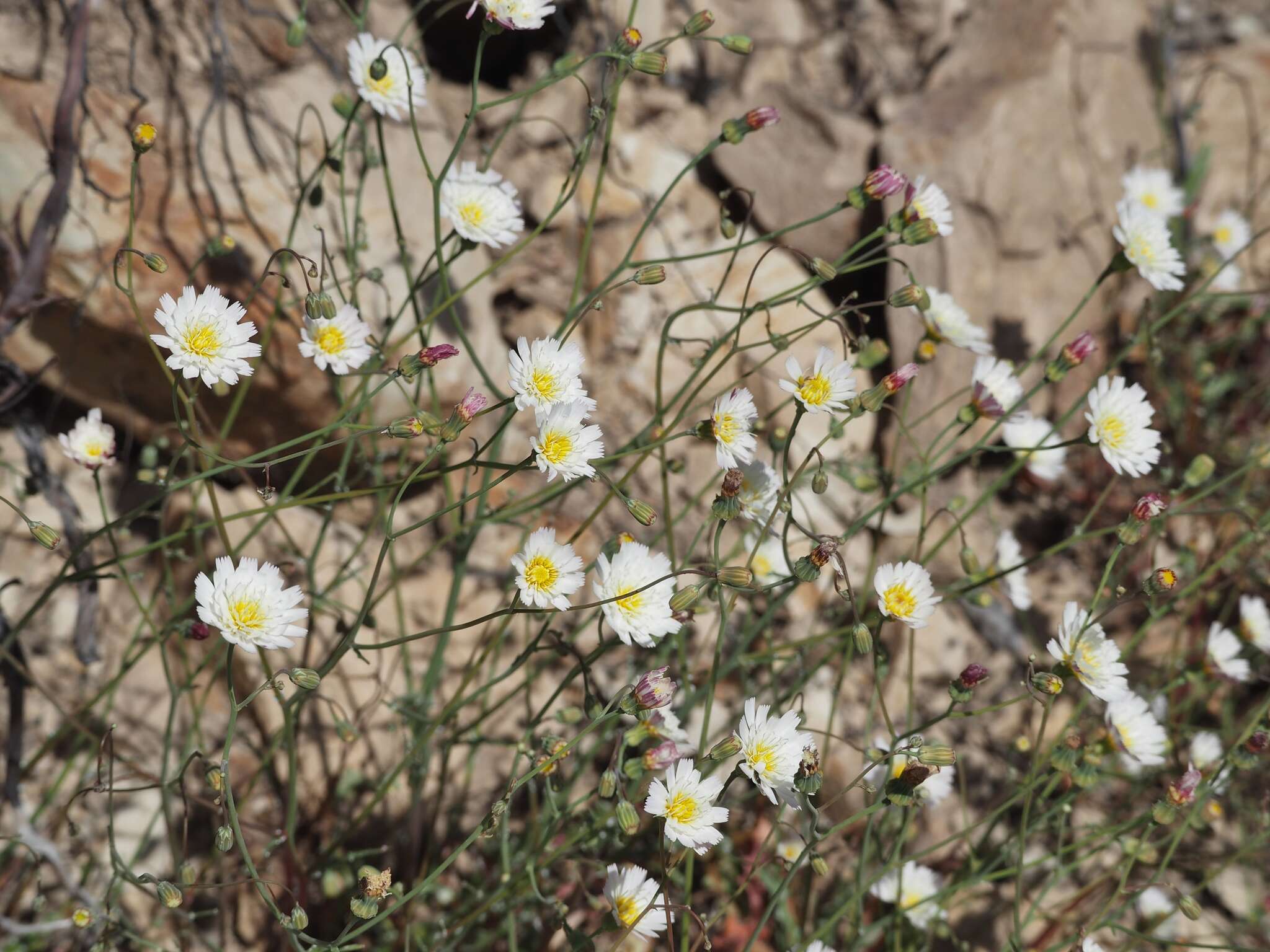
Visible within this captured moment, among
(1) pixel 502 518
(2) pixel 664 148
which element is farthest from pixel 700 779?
(2) pixel 664 148

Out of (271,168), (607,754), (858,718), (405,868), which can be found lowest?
(405,868)

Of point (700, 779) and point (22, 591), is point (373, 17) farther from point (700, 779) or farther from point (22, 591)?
point (700, 779)

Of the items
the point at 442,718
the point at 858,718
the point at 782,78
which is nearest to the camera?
the point at 442,718

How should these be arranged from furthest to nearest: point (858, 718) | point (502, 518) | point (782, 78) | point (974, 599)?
point (782, 78) < point (858, 718) < point (974, 599) < point (502, 518)

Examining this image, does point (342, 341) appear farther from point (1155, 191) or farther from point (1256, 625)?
point (1155, 191)

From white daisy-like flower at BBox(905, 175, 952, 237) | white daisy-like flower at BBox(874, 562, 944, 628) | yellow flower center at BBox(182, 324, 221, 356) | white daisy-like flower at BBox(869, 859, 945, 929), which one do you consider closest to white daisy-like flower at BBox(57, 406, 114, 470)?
yellow flower center at BBox(182, 324, 221, 356)

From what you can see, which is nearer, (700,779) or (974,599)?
(700,779)

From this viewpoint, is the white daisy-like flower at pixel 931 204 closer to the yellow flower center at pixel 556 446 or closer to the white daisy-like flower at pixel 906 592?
the white daisy-like flower at pixel 906 592

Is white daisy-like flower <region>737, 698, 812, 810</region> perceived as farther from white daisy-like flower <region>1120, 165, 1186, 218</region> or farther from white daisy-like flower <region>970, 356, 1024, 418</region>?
white daisy-like flower <region>1120, 165, 1186, 218</region>
